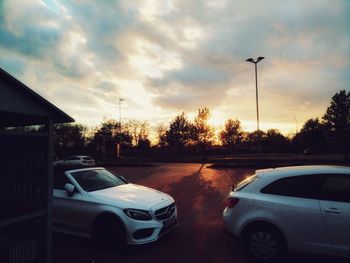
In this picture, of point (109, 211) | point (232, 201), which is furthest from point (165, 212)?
point (232, 201)

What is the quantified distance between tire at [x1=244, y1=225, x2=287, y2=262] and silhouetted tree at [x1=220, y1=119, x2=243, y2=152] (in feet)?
194

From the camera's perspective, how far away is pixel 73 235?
5.87 metres

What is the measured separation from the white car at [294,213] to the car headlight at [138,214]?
142 cm

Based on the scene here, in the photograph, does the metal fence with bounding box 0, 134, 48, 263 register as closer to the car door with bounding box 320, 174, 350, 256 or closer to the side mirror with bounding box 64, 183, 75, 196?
the side mirror with bounding box 64, 183, 75, 196

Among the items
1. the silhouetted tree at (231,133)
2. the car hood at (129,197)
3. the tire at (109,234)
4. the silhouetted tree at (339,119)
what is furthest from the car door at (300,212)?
the silhouetted tree at (231,133)

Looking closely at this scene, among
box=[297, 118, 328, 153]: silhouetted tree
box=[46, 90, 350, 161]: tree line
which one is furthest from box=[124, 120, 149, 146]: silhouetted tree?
box=[297, 118, 328, 153]: silhouetted tree

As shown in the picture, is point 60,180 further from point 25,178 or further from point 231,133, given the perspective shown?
point 231,133

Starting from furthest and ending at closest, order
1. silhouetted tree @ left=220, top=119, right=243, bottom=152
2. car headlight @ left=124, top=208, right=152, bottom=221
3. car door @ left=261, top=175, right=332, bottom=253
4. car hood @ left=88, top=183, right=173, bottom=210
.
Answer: silhouetted tree @ left=220, top=119, right=243, bottom=152 < car hood @ left=88, top=183, right=173, bottom=210 < car headlight @ left=124, top=208, right=152, bottom=221 < car door @ left=261, top=175, right=332, bottom=253

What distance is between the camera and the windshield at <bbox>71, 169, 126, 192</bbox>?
621cm

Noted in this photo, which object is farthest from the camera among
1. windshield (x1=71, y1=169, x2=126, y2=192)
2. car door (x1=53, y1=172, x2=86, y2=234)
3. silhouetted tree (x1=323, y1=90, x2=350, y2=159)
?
silhouetted tree (x1=323, y1=90, x2=350, y2=159)

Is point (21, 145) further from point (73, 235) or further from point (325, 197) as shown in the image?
point (325, 197)

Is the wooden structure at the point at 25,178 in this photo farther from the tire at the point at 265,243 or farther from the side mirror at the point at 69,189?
the tire at the point at 265,243

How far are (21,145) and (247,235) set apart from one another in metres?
3.58

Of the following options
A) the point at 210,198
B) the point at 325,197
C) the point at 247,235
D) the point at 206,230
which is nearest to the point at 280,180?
the point at 325,197
